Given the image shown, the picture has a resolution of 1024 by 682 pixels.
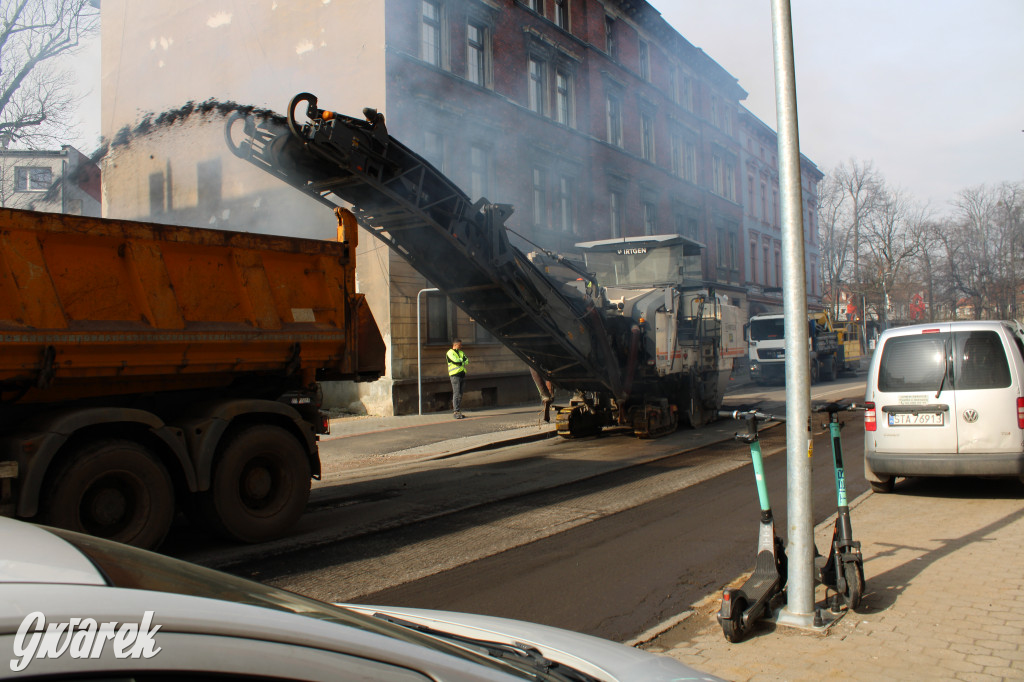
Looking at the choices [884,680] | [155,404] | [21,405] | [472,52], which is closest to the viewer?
[884,680]

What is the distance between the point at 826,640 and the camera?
3.99 m

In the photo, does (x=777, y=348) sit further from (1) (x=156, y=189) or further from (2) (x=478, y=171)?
(1) (x=156, y=189)

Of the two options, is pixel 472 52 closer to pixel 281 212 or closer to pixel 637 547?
pixel 281 212

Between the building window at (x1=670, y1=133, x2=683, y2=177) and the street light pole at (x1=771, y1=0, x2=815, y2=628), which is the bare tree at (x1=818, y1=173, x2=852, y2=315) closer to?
the building window at (x1=670, y1=133, x2=683, y2=177)

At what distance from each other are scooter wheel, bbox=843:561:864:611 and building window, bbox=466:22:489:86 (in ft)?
63.2

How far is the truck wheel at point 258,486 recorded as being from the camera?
6.42 m

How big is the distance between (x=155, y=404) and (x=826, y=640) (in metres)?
5.48

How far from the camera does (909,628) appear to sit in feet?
13.3

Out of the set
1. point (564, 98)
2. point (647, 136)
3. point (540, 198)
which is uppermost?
point (647, 136)

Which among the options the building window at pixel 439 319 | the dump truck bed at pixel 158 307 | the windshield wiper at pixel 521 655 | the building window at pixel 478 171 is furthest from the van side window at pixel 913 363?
the building window at pixel 478 171

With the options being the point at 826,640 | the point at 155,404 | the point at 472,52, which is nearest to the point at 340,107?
the point at 472,52

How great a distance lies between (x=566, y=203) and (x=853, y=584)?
22368 mm

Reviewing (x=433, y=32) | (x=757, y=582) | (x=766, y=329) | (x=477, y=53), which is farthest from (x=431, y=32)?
(x=757, y=582)

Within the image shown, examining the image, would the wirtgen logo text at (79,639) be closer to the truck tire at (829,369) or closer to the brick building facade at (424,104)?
the brick building facade at (424,104)
